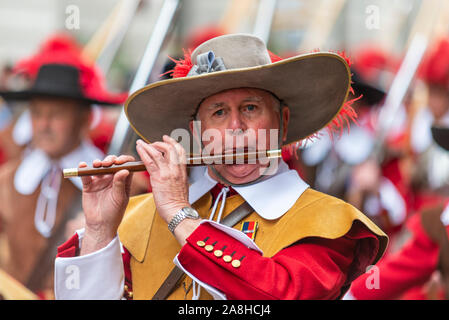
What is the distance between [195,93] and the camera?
2525 millimetres

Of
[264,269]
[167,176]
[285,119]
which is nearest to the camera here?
[264,269]

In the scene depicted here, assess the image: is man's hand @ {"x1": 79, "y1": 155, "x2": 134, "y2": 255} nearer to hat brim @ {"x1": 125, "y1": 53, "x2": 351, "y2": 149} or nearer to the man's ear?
hat brim @ {"x1": 125, "y1": 53, "x2": 351, "y2": 149}

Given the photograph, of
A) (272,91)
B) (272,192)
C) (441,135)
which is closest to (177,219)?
(272,192)

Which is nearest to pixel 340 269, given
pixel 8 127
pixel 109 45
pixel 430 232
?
pixel 430 232

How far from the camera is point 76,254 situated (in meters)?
2.57

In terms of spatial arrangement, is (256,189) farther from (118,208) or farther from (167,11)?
(167,11)

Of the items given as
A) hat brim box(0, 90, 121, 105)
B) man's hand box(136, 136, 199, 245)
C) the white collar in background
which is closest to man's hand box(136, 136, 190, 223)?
man's hand box(136, 136, 199, 245)

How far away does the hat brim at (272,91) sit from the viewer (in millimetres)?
2377

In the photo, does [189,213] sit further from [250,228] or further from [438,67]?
[438,67]

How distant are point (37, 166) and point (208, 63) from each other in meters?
2.98

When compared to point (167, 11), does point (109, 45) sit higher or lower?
lower

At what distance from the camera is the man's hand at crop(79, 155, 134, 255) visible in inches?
96.3

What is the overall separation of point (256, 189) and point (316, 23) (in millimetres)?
6589
